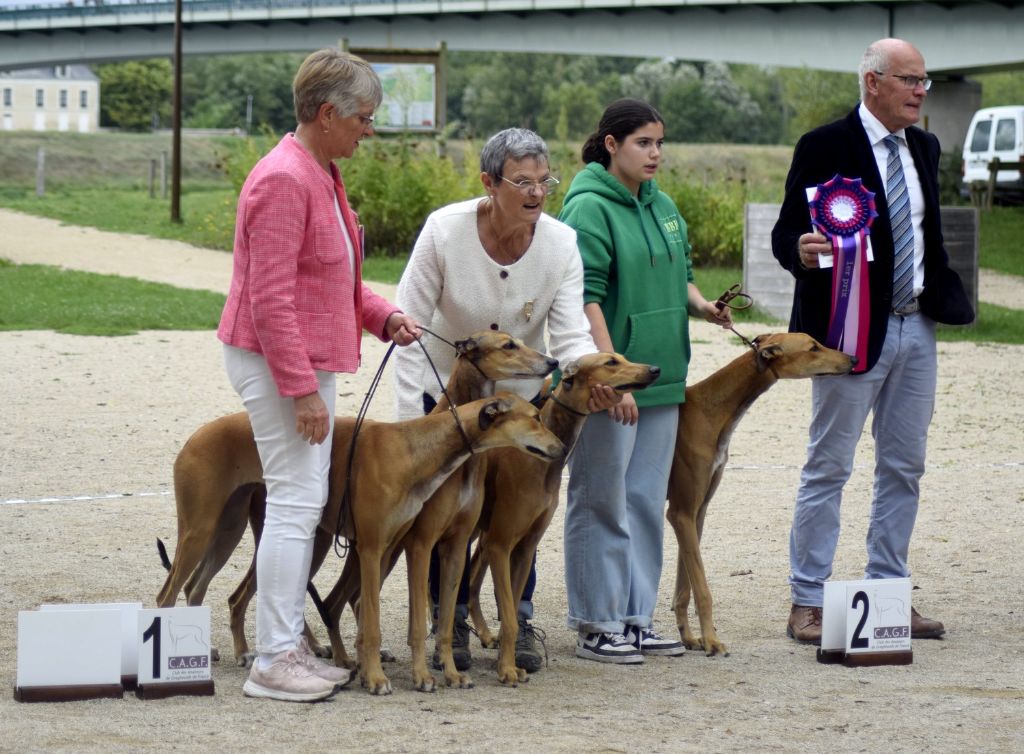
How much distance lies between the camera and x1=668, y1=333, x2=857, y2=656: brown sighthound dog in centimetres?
612

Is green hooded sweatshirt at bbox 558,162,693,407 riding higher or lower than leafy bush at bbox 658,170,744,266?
lower

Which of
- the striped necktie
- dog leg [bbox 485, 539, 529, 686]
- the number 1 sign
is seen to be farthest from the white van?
the number 1 sign

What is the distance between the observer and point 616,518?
231 inches

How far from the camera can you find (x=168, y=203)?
37.8 metres

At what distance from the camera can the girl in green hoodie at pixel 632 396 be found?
19.0ft

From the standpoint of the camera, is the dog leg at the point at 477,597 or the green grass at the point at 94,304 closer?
the dog leg at the point at 477,597

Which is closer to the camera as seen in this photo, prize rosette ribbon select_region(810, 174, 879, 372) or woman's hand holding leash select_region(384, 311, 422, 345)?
woman's hand holding leash select_region(384, 311, 422, 345)

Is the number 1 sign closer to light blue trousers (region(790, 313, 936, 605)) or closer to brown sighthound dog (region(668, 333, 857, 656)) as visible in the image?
brown sighthound dog (region(668, 333, 857, 656))

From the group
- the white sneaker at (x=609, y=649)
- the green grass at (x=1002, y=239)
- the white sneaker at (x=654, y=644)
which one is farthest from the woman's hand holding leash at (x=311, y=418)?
the green grass at (x=1002, y=239)

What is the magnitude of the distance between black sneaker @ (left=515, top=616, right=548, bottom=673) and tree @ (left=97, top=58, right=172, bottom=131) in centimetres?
9355

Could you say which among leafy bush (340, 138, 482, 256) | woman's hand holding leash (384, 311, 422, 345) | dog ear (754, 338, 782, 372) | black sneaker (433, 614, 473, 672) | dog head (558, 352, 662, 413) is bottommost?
black sneaker (433, 614, 473, 672)

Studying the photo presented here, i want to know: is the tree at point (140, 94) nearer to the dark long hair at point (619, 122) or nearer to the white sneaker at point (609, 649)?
the dark long hair at point (619, 122)

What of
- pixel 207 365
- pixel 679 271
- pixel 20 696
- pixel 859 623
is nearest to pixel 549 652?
pixel 859 623

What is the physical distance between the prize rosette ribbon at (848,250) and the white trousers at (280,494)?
218 cm
